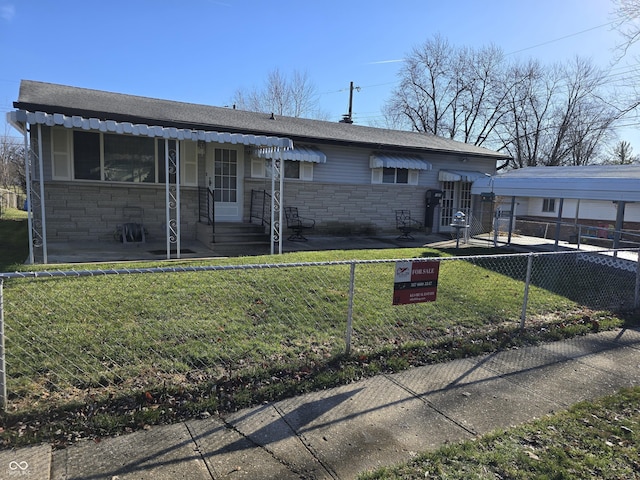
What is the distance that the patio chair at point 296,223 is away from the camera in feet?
41.0

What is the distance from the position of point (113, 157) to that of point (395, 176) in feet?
30.7

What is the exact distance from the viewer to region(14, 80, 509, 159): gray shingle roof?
32.2 feet

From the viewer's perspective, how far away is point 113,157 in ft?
35.0

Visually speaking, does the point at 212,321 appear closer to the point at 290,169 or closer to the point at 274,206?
the point at 274,206

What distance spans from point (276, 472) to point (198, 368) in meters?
1.58

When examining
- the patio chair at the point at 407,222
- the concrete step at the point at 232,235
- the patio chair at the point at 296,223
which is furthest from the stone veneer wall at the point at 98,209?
the patio chair at the point at 407,222

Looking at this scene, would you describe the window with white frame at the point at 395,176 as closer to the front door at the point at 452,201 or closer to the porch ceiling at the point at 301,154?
the front door at the point at 452,201

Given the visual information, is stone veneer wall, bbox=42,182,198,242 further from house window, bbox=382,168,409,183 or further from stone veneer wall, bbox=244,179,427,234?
house window, bbox=382,168,409,183

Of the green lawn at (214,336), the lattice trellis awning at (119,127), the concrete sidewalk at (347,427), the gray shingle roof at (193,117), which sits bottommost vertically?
the concrete sidewalk at (347,427)

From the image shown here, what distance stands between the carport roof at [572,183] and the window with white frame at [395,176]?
2465 mm

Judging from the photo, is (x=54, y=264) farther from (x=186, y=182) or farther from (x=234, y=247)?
(x=186, y=182)

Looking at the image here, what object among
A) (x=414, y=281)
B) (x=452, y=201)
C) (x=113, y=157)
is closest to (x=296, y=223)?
(x=113, y=157)

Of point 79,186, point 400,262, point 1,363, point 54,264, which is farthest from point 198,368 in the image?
point 79,186

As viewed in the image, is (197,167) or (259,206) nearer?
(197,167)
